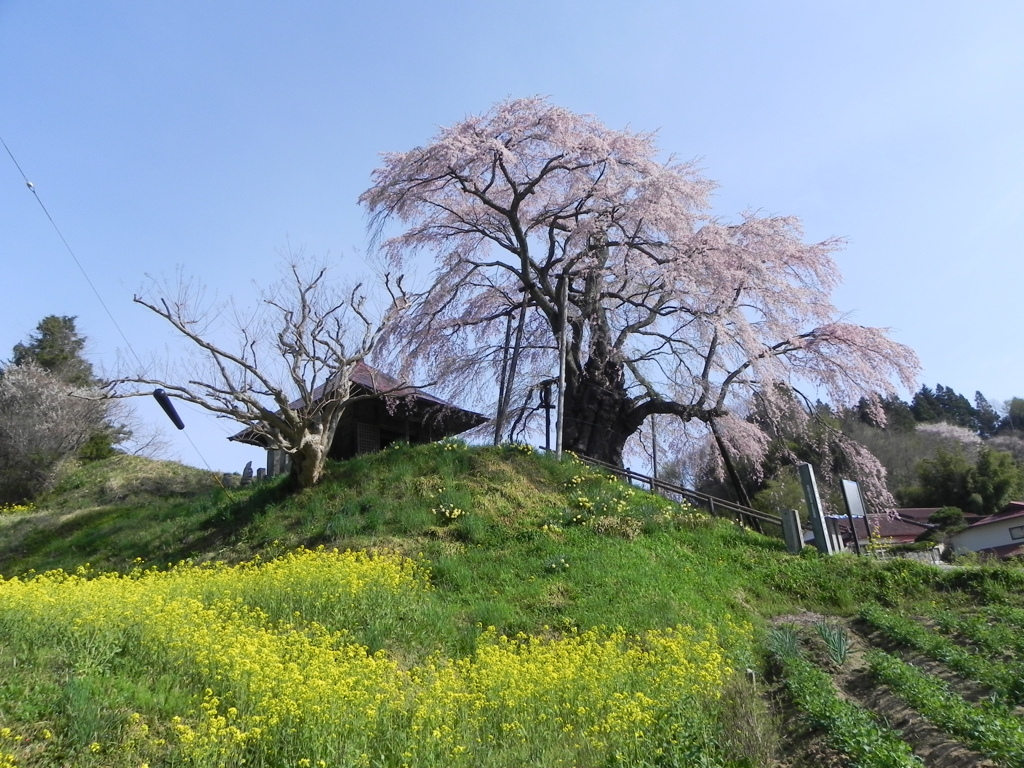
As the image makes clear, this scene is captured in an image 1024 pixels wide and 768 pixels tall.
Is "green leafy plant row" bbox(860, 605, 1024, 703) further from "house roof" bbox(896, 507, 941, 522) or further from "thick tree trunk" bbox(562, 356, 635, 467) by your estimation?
"house roof" bbox(896, 507, 941, 522)

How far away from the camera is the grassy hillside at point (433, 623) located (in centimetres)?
606

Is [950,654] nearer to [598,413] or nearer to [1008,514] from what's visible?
[598,413]

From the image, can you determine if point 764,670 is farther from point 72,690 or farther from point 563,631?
point 72,690

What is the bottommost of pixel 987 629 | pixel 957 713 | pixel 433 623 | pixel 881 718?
pixel 881 718

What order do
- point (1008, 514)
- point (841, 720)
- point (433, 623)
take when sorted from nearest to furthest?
point (841, 720) < point (433, 623) < point (1008, 514)

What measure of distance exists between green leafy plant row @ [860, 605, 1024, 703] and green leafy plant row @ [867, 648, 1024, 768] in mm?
323

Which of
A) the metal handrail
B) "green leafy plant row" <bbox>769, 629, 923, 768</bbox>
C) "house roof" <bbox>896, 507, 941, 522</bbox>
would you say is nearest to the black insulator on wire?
the metal handrail

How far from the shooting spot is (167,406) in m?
16.1

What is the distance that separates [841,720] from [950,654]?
2869 millimetres

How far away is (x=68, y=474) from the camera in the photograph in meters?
26.8

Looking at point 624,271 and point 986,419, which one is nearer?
point 624,271

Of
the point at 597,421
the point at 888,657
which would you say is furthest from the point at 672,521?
the point at 888,657

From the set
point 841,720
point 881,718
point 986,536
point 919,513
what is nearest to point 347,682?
point 841,720

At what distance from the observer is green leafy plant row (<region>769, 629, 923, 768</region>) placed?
571 cm
